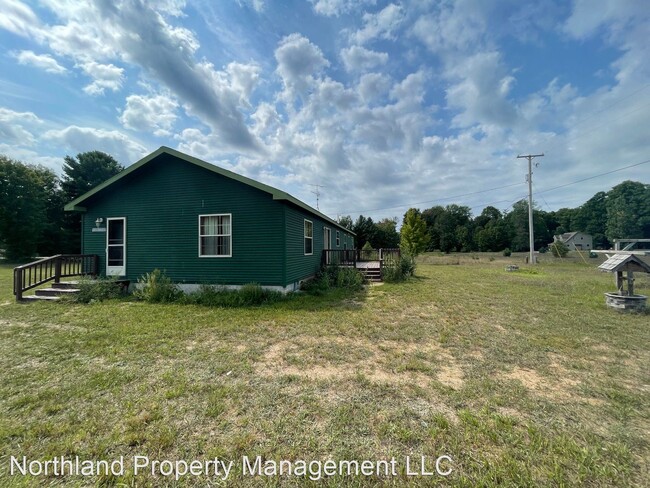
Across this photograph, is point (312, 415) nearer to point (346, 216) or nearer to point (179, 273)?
point (179, 273)

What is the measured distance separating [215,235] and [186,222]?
3.74 ft

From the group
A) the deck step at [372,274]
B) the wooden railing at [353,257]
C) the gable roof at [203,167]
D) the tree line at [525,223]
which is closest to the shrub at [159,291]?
the gable roof at [203,167]

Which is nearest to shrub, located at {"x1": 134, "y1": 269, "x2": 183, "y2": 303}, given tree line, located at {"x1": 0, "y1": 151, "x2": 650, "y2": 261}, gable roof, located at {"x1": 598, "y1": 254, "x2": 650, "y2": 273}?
gable roof, located at {"x1": 598, "y1": 254, "x2": 650, "y2": 273}

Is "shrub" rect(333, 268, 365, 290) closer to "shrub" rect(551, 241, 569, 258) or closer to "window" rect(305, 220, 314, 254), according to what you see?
"window" rect(305, 220, 314, 254)

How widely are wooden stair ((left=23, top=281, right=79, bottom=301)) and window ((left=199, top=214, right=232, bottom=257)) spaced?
3896 mm

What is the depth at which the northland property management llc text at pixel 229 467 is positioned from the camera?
1.93m

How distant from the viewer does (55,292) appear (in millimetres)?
7945

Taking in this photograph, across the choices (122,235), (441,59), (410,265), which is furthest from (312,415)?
(441,59)

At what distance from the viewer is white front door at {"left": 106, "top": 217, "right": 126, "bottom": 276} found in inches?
363

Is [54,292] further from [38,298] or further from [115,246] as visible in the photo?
[115,246]

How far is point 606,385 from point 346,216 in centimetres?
3224

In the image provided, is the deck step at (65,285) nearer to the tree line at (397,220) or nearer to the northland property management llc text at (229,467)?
the northland property management llc text at (229,467)

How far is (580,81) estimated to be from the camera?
1116 cm

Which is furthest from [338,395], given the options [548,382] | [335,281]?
[335,281]
